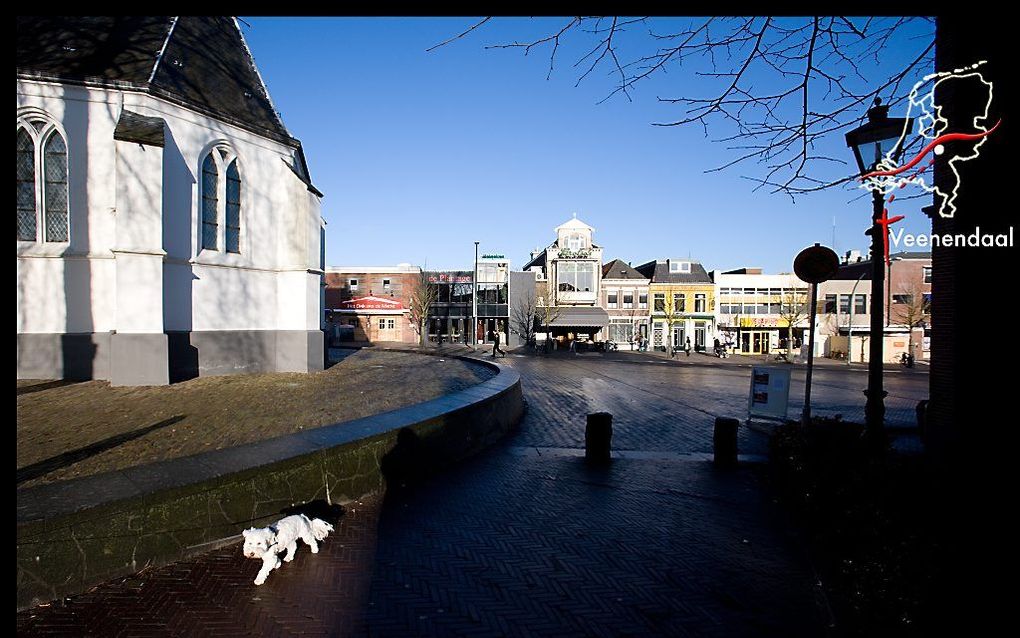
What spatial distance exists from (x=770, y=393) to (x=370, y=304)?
1594 inches

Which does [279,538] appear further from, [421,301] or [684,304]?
[684,304]

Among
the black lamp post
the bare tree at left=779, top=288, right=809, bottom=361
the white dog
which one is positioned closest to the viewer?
the white dog

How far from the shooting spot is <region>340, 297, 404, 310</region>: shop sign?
1859 inches

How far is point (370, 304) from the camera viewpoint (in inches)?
1859

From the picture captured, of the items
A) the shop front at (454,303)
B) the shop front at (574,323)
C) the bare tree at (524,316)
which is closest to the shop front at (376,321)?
the shop front at (454,303)

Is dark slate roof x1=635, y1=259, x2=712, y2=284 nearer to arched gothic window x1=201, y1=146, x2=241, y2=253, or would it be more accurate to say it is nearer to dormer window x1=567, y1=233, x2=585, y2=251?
dormer window x1=567, y1=233, x2=585, y2=251

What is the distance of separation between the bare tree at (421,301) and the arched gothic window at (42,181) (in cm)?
3074

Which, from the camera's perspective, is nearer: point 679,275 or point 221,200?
point 221,200

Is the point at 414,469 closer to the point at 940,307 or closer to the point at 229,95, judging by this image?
the point at 940,307

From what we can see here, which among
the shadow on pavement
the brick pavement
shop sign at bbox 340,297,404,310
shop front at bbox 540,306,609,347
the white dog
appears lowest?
the brick pavement

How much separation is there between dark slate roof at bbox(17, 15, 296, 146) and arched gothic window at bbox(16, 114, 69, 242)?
1.40 meters

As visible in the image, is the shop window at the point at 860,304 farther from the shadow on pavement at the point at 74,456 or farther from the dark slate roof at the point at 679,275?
the shadow on pavement at the point at 74,456

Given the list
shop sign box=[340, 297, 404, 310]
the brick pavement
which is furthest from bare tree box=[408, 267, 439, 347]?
the brick pavement

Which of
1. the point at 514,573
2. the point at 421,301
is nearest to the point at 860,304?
the point at 421,301
